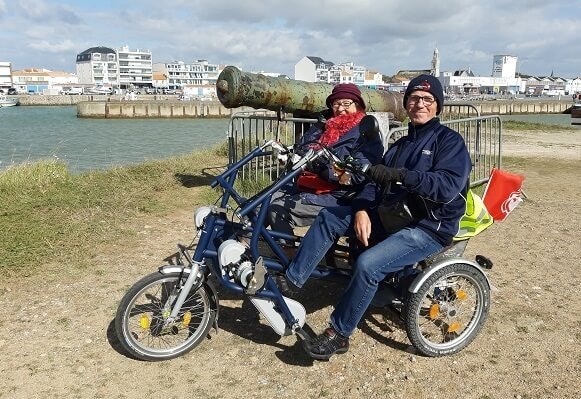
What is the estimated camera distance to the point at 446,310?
11.2 feet

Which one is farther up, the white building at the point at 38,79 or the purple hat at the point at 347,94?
the white building at the point at 38,79

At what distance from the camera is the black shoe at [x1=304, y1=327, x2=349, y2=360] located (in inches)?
123

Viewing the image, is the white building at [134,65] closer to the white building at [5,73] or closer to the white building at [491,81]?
the white building at [5,73]

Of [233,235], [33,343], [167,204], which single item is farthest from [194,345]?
[167,204]

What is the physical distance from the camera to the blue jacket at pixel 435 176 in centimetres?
290

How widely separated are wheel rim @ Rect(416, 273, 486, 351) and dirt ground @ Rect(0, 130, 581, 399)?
0.11 metres

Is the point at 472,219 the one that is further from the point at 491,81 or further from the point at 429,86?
the point at 491,81

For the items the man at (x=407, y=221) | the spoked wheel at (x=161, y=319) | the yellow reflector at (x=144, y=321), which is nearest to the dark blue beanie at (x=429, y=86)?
the man at (x=407, y=221)

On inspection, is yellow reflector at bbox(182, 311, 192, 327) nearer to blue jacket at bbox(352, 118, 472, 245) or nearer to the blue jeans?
the blue jeans

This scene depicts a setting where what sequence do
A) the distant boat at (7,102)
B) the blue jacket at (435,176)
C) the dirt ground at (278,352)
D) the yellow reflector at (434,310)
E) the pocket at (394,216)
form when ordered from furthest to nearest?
1. the distant boat at (7,102)
2. the yellow reflector at (434,310)
3. the pocket at (394,216)
4. the dirt ground at (278,352)
5. the blue jacket at (435,176)

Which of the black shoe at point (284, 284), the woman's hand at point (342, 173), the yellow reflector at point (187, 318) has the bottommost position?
the yellow reflector at point (187, 318)

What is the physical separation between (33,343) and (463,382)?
9.03 feet

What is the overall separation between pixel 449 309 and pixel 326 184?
1.22 metres

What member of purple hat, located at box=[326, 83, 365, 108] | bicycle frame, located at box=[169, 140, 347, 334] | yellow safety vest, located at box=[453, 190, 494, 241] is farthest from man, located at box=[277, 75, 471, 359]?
purple hat, located at box=[326, 83, 365, 108]
